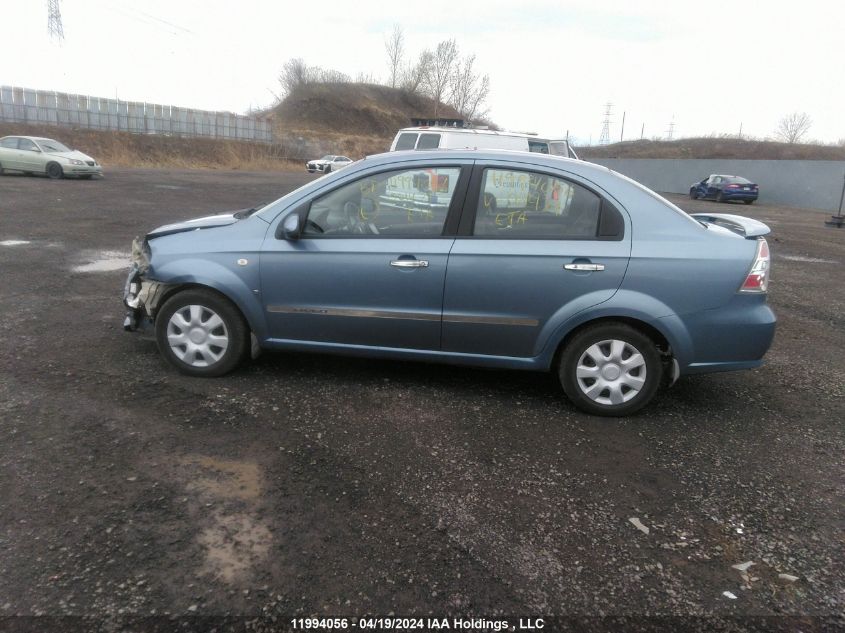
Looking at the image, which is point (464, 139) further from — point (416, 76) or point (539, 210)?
point (416, 76)

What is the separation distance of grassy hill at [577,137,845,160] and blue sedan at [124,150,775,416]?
62.5 meters

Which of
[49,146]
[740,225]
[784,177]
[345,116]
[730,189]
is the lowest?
[740,225]

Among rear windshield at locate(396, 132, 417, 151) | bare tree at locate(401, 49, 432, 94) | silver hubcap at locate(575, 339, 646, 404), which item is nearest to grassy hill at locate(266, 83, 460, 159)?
bare tree at locate(401, 49, 432, 94)

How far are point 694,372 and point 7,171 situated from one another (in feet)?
84.7

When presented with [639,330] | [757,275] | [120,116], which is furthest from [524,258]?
[120,116]

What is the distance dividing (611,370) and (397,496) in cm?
178

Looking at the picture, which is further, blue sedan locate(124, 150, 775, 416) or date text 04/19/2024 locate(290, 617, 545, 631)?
blue sedan locate(124, 150, 775, 416)

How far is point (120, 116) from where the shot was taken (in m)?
52.1

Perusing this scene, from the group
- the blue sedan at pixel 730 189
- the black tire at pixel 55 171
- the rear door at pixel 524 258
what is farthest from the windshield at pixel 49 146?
the blue sedan at pixel 730 189

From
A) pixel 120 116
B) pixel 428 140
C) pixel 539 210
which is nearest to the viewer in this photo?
pixel 539 210

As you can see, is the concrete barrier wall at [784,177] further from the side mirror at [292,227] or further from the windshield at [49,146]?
the windshield at [49,146]

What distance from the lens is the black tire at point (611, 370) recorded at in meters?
4.07

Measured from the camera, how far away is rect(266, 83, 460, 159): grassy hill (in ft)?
242

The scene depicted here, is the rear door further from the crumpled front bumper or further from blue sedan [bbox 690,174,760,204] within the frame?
blue sedan [bbox 690,174,760,204]
